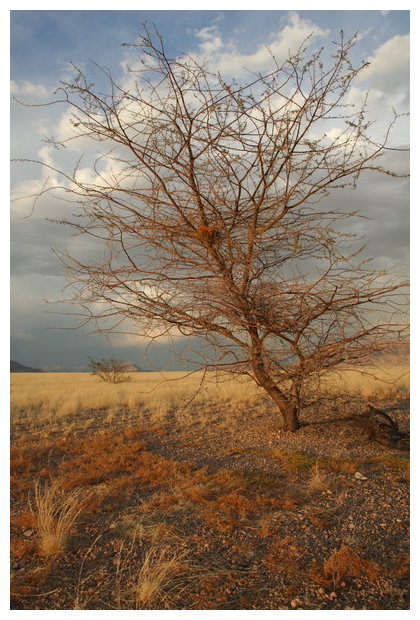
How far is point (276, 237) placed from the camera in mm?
5973

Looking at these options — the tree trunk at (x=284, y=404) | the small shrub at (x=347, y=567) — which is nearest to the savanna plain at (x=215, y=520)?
the small shrub at (x=347, y=567)

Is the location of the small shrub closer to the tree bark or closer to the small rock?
the small rock

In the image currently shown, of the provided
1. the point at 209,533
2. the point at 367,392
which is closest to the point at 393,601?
the point at 209,533

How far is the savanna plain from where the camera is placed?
307 centimetres

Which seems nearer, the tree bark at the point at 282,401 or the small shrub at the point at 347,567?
the small shrub at the point at 347,567

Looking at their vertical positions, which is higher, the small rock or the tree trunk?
the tree trunk

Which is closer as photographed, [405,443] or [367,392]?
[405,443]

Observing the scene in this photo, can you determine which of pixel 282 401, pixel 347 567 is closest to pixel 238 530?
pixel 347 567

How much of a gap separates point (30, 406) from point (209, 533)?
10734 mm

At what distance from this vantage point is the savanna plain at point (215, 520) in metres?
3.07

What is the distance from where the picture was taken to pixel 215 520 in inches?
161

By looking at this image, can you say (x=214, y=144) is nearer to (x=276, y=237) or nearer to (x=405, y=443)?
(x=276, y=237)

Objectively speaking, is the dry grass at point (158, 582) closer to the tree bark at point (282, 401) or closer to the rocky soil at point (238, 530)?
the rocky soil at point (238, 530)

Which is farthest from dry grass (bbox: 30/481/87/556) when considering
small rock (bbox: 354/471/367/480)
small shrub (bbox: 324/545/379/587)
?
small rock (bbox: 354/471/367/480)
